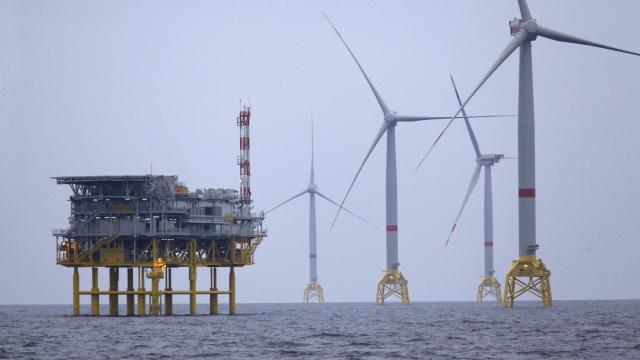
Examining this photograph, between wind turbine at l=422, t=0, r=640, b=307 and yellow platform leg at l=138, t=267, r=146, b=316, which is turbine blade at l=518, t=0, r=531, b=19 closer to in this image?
wind turbine at l=422, t=0, r=640, b=307

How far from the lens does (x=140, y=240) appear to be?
465 feet

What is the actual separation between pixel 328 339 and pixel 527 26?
159 feet

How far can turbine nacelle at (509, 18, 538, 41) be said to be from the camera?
144250 mm

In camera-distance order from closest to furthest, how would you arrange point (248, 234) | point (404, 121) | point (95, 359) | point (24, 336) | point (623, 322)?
point (95, 359) < point (24, 336) < point (623, 322) < point (248, 234) < point (404, 121)

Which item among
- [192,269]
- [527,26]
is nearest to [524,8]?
[527,26]

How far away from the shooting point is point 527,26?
474ft

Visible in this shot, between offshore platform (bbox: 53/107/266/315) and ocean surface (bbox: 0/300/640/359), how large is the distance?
563 cm

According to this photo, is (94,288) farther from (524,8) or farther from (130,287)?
(524,8)

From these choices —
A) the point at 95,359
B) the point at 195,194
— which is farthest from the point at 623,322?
the point at 95,359

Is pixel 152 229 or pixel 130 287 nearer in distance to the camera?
pixel 152 229

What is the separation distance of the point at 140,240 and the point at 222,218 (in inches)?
338

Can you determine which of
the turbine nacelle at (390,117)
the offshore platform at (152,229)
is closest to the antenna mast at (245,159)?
the offshore platform at (152,229)

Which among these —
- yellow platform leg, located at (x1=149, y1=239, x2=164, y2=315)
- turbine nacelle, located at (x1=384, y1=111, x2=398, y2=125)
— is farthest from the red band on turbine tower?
turbine nacelle, located at (x1=384, y1=111, x2=398, y2=125)

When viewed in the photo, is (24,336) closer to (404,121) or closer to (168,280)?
(168,280)
